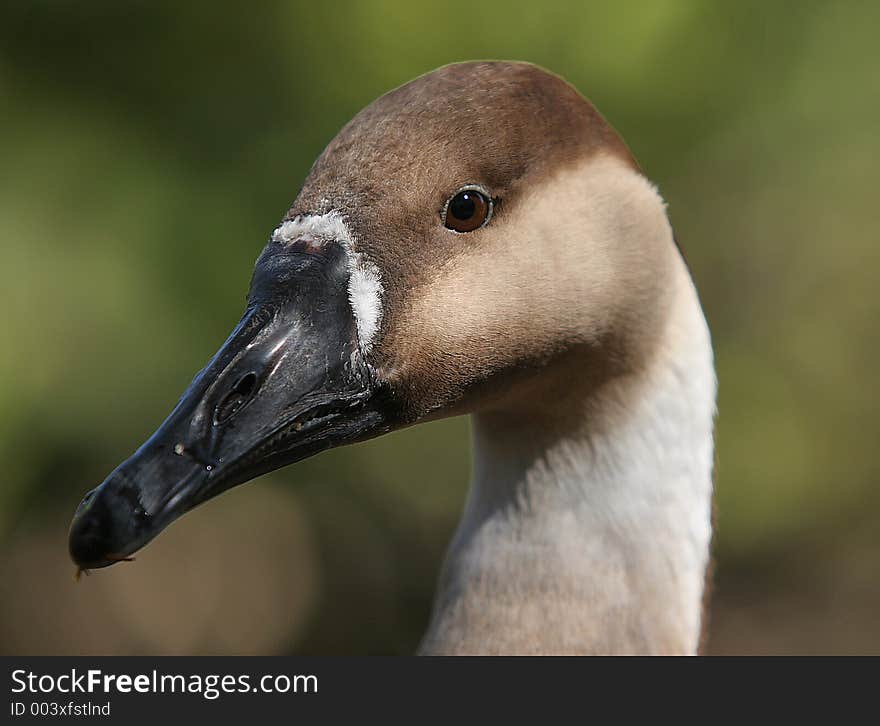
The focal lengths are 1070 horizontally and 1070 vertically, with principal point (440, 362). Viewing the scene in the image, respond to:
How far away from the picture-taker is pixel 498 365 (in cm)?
139

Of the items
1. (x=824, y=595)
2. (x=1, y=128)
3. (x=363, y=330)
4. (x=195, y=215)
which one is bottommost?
(x=363, y=330)

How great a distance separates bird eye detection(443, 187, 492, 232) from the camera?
4.35 ft

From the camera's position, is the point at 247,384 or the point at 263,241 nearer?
the point at 247,384

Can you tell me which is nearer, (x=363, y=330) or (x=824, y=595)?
(x=363, y=330)

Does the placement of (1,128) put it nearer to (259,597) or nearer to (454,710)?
(259,597)

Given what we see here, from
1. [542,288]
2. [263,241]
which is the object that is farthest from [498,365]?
[263,241]

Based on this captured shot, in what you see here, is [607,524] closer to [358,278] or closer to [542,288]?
[542,288]

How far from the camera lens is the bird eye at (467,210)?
133cm

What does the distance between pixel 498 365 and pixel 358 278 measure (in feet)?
0.76

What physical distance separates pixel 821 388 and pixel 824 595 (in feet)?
2.67

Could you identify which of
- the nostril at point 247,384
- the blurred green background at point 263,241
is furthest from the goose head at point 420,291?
the blurred green background at point 263,241

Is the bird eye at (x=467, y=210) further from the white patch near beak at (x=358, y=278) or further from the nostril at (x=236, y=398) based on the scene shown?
the nostril at (x=236, y=398)

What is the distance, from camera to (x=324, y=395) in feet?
4.08

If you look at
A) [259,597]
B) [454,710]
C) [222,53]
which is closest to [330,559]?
[259,597]
